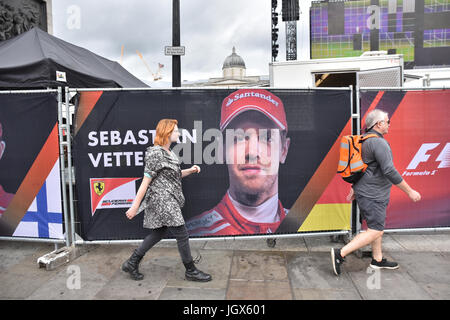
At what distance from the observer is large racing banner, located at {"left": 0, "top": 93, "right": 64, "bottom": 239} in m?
4.32

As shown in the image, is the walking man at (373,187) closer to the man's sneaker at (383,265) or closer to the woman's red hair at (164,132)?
the man's sneaker at (383,265)

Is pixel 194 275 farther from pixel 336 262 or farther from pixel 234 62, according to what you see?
pixel 234 62

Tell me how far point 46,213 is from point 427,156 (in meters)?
5.42

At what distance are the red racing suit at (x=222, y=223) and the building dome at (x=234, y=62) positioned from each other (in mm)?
83573

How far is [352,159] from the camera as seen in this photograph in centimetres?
362

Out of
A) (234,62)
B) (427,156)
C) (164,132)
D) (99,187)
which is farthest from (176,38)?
(234,62)

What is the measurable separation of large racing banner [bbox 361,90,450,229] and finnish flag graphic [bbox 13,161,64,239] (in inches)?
172

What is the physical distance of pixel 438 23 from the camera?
41.3 metres

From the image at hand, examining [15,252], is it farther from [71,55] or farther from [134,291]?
[71,55]

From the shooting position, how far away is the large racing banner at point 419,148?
4512 mm

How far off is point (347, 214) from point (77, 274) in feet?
12.0

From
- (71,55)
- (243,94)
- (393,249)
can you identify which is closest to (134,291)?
(243,94)

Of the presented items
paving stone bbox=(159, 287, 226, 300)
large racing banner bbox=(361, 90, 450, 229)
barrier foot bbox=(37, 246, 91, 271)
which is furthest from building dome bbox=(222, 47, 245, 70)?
paving stone bbox=(159, 287, 226, 300)

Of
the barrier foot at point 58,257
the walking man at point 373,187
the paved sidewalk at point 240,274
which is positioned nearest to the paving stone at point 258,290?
the paved sidewalk at point 240,274
